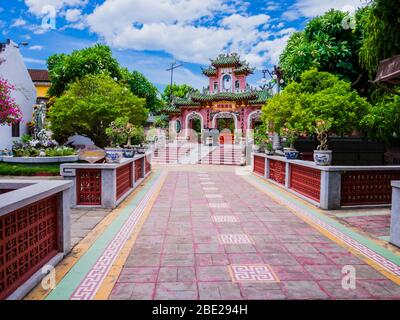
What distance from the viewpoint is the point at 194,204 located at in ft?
26.3

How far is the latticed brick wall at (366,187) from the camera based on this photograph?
7688 mm

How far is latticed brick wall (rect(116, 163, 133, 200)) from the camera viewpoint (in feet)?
27.7

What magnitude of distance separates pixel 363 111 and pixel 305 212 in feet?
27.2

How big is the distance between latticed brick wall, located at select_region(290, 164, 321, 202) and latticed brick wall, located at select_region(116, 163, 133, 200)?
4.76m

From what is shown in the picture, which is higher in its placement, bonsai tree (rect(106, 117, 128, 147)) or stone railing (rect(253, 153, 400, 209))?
bonsai tree (rect(106, 117, 128, 147))

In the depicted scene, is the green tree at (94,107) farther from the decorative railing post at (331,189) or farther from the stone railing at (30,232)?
the stone railing at (30,232)

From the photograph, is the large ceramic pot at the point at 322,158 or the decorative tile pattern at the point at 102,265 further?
the large ceramic pot at the point at 322,158

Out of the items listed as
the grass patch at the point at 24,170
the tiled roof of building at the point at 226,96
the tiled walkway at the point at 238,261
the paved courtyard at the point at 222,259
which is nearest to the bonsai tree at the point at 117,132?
the grass patch at the point at 24,170

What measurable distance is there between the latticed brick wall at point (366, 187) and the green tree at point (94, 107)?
52.2 feet

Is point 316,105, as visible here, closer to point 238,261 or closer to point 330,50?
point 330,50

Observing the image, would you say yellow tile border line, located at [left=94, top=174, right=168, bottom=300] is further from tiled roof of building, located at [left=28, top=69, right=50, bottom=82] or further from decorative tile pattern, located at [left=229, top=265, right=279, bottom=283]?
tiled roof of building, located at [left=28, top=69, right=50, bottom=82]

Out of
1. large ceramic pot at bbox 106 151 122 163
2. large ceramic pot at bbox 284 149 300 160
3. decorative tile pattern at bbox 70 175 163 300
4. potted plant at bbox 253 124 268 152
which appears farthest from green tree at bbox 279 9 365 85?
decorative tile pattern at bbox 70 175 163 300

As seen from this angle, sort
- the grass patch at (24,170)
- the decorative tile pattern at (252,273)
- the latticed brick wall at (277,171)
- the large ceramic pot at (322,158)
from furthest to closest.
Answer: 1. the grass patch at (24,170)
2. the latticed brick wall at (277,171)
3. the large ceramic pot at (322,158)
4. the decorative tile pattern at (252,273)

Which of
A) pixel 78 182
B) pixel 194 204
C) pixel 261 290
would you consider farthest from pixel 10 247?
pixel 194 204
